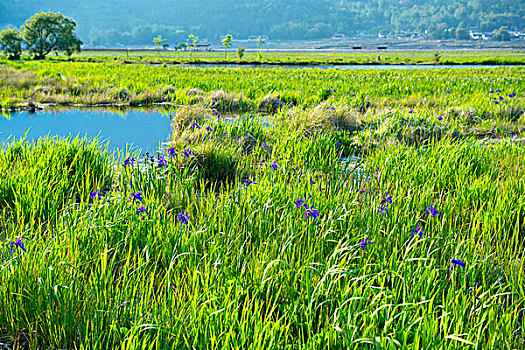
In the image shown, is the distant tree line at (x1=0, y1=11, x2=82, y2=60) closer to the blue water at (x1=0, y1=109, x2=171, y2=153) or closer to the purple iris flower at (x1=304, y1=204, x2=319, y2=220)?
the blue water at (x1=0, y1=109, x2=171, y2=153)

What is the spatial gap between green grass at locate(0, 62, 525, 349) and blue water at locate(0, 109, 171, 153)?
6.32 feet

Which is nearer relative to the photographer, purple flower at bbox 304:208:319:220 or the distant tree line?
purple flower at bbox 304:208:319:220

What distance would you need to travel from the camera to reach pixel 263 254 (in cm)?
321

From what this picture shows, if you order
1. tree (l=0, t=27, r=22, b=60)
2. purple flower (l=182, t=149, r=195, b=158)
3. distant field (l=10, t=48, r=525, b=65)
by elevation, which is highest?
tree (l=0, t=27, r=22, b=60)

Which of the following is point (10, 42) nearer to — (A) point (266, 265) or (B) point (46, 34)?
(B) point (46, 34)

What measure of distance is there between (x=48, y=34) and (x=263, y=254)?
71.1 meters

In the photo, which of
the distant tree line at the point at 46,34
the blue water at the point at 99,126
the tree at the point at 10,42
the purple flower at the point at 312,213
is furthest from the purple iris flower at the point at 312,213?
the distant tree line at the point at 46,34

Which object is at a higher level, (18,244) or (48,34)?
(48,34)

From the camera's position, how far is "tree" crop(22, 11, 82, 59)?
204ft

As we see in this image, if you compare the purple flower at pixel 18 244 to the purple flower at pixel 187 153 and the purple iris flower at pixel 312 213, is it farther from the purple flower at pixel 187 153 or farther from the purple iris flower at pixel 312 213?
the purple flower at pixel 187 153

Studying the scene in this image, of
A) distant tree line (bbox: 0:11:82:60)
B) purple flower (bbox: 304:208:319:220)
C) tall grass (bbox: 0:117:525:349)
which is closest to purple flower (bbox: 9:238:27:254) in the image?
tall grass (bbox: 0:117:525:349)

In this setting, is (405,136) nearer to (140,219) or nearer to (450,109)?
(450,109)

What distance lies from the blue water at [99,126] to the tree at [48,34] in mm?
58693

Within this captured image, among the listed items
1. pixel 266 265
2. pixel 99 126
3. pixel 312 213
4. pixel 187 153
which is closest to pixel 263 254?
pixel 266 265
